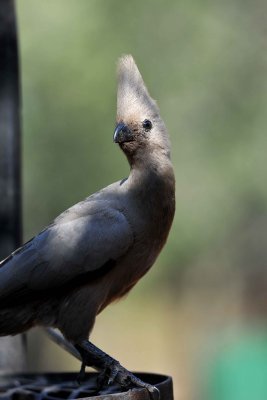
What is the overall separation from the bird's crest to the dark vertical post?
558 millimetres

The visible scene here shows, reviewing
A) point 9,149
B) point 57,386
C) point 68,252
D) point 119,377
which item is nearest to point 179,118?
point 9,149

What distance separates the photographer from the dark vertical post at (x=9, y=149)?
13.2 ft

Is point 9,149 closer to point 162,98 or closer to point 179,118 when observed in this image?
point 162,98

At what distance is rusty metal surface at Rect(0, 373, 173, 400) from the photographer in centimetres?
343

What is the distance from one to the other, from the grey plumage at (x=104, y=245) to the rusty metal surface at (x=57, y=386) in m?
0.18

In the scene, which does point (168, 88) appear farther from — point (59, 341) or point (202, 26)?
point (59, 341)

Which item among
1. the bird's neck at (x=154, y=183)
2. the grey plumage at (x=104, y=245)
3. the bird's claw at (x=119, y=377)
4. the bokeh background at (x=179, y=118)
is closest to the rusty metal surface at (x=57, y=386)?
the bird's claw at (x=119, y=377)

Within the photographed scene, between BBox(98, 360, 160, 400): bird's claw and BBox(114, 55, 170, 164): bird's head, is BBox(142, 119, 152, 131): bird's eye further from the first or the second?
BBox(98, 360, 160, 400): bird's claw

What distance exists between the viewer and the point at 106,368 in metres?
3.65

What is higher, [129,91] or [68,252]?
[129,91]

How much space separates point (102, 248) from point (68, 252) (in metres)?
0.15

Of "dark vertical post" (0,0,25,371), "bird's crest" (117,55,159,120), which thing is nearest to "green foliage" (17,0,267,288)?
"dark vertical post" (0,0,25,371)

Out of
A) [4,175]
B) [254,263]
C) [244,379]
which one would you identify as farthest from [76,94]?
[4,175]

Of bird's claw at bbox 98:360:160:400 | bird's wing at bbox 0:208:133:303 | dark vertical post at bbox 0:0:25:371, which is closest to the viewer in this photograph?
bird's claw at bbox 98:360:160:400
